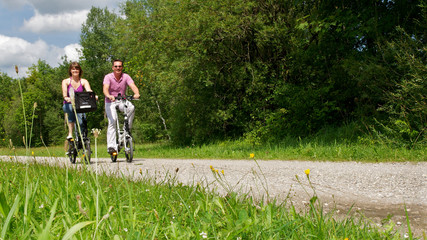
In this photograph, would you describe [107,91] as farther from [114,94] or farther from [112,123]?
[112,123]

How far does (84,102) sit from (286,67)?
954 centimetres

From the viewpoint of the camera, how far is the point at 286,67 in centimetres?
1423

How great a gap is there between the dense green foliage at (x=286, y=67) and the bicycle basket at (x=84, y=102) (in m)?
6.21

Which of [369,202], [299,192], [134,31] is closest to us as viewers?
[369,202]

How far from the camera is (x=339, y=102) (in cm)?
1209

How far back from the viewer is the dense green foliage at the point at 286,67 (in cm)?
808

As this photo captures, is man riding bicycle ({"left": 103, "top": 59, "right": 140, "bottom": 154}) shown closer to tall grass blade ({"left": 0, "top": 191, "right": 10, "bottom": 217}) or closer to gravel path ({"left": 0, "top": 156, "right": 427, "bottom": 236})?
gravel path ({"left": 0, "top": 156, "right": 427, "bottom": 236})

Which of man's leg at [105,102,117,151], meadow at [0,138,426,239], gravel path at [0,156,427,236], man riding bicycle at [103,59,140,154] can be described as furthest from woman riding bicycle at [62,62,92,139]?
meadow at [0,138,426,239]

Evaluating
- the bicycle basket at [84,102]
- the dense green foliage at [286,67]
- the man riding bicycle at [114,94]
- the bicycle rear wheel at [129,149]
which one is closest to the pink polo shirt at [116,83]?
the man riding bicycle at [114,94]

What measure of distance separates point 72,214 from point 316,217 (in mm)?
1516

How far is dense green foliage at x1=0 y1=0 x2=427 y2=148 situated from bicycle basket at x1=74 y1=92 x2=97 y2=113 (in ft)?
20.4

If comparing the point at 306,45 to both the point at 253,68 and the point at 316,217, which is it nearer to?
the point at 253,68

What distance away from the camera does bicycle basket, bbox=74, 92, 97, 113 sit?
263 inches

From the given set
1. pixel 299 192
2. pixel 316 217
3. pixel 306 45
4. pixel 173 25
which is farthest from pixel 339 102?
pixel 316 217
